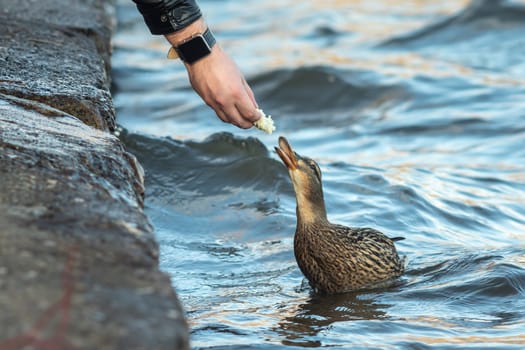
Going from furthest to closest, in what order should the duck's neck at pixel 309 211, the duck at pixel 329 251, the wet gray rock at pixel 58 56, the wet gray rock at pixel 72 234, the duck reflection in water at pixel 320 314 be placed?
the duck's neck at pixel 309 211
the duck at pixel 329 251
the wet gray rock at pixel 58 56
the duck reflection in water at pixel 320 314
the wet gray rock at pixel 72 234

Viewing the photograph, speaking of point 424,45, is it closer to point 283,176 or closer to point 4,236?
point 283,176

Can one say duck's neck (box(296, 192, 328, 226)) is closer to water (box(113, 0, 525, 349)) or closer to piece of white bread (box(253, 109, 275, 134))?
water (box(113, 0, 525, 349))

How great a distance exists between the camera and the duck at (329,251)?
595 centimetres

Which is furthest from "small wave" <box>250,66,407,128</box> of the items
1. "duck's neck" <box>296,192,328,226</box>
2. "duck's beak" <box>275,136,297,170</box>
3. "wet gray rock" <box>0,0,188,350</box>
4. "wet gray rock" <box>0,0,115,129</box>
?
"wet gray rock" <box>0,0,188,350</box>

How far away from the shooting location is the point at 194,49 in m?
4.05

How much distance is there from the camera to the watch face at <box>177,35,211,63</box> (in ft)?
13.2

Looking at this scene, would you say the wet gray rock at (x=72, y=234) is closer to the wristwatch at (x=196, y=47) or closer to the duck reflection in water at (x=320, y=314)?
the wristwatch at (x=196, y=47)

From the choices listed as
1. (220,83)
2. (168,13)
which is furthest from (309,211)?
(168,13)

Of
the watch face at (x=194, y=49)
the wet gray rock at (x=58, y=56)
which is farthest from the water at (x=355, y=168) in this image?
the watch face at (x=194, y=49)

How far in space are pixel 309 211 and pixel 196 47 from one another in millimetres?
2246

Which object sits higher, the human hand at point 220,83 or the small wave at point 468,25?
the human hand at point 220,83

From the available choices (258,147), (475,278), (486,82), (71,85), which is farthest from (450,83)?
(71,85)

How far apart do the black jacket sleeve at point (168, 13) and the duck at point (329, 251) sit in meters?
1.94

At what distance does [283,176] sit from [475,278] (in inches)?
99.4
